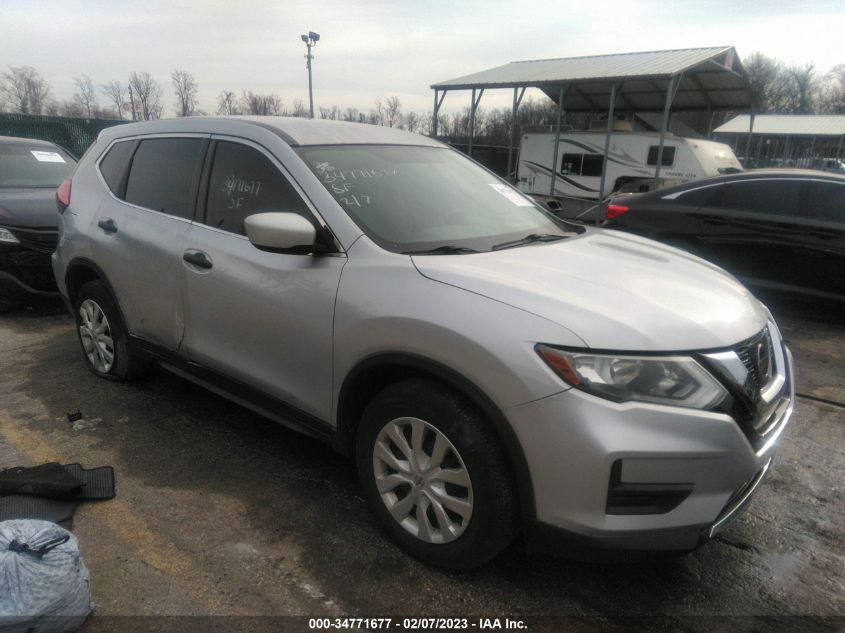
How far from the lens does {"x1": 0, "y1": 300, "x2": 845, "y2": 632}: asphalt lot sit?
2.21 metres

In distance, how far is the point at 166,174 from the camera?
11.4 ft

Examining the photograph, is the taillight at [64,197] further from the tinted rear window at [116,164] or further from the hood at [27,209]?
the hood at [27,209]

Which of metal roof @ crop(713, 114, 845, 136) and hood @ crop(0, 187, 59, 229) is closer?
hood @ crop(0, 187, 59, 229)

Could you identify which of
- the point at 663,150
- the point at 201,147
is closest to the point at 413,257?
the point at 201,147

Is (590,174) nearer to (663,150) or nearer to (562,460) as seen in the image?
(663,150)

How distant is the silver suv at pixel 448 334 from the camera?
1.89 m

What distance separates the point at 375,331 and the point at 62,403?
266 centimetres

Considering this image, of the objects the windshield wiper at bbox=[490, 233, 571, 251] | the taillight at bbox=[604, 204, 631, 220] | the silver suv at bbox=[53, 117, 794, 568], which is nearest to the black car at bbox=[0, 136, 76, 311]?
the silver suv at bbox=[53, 117, 794, 568]

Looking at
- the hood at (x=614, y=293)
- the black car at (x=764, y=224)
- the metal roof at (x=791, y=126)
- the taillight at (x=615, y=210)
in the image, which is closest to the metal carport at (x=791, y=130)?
the metal roof at (x=791, y=126)

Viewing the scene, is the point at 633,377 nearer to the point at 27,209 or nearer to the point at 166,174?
the point at 166,174

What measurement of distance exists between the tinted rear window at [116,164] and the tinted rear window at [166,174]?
10 centimetres

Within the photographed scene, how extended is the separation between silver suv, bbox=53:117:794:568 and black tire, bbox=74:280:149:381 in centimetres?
20

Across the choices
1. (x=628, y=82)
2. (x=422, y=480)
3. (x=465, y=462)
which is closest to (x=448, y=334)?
(x=465, y=462)

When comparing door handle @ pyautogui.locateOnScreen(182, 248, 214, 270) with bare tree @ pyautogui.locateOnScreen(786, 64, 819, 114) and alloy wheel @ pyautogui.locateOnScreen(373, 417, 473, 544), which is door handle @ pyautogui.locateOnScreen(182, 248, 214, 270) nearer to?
alloy wheel @ pyautogui.locateOnScreen(373, 417, 473, 544)
